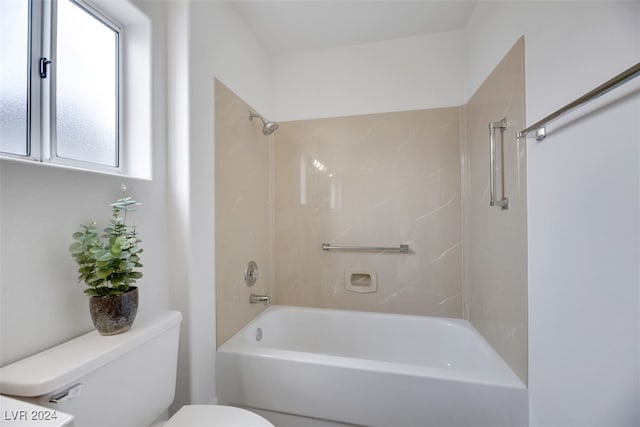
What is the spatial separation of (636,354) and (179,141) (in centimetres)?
171

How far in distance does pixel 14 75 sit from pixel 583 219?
5.91ft

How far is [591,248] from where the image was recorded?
0.78m

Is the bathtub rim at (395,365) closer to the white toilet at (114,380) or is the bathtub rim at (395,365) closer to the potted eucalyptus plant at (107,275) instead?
the white toilet at (114,380)

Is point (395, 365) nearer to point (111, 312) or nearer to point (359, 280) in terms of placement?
point (359, 280)

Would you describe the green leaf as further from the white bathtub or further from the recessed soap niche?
the recessed soap niche

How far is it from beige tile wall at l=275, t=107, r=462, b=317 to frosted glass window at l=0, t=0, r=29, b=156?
1.47 metres

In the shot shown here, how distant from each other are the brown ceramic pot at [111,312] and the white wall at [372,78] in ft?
5.67

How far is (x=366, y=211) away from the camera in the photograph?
2.04 meters

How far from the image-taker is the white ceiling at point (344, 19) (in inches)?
64.4

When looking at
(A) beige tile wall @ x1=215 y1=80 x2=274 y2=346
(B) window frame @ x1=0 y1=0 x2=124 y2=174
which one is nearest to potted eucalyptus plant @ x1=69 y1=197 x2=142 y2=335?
(B) window frame @ x1=0 y1=0 x2=124 y2=174

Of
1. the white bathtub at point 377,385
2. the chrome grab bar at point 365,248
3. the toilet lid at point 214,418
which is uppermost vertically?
the chrome grab bar at point 365,248

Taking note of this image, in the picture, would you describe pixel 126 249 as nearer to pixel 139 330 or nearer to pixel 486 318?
pixel 139 330

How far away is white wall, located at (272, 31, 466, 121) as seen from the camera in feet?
6.30

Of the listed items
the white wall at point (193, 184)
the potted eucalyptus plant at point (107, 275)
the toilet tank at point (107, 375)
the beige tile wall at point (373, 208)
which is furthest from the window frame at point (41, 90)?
the beige tile wall at point (373, 208)
